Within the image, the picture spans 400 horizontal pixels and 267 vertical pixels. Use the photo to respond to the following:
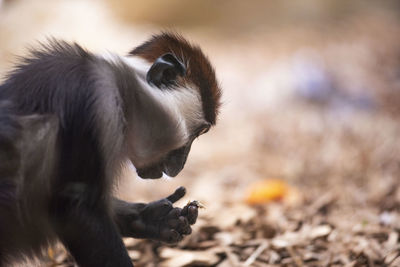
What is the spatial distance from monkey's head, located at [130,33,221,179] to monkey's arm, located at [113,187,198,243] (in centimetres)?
16

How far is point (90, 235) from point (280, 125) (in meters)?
4.23

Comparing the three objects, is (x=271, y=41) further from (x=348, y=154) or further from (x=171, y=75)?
(x=171, y=75)

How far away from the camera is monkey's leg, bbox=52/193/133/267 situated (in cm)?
185

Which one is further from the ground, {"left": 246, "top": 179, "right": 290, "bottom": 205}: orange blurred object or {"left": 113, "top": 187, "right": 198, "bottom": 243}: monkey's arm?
{"left": 246, "top": 179, "right": 290, "bottom": 205}: orange blurred object

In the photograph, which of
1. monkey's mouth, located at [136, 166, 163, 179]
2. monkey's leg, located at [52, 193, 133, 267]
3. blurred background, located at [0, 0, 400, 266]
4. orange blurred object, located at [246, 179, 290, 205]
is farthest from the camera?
orange blurred object, located at [246, 179, 290, 205]

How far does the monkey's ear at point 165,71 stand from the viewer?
2.25 metres

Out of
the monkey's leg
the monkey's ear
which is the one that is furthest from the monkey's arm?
the monkey's ear

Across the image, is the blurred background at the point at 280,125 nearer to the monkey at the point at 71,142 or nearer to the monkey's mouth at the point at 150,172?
the monkey's mouth at the point at 150,172

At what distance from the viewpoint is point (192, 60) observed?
2.45 meters

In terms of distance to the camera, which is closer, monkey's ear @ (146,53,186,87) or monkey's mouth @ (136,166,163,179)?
monkey's ear @ (146,53,186,87)

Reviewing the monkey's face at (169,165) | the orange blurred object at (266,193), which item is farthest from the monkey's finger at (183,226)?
the orange blurred object at (266,193)

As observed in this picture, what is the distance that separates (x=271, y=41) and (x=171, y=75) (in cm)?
827

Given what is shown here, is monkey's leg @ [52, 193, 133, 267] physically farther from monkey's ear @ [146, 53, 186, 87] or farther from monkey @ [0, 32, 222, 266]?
monkey's ear @ [146, 53, 186, 87]

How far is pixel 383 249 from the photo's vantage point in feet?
8.89
